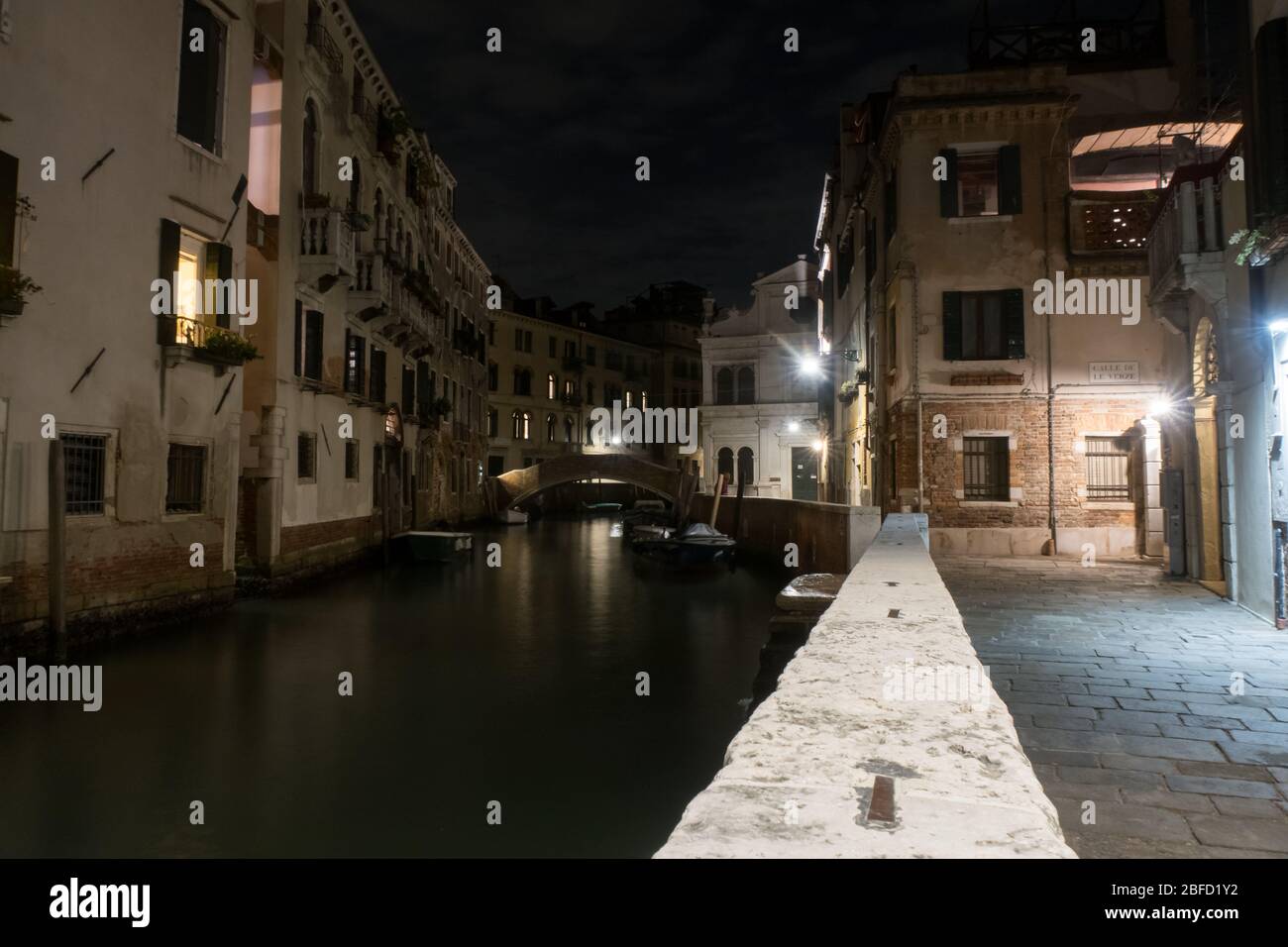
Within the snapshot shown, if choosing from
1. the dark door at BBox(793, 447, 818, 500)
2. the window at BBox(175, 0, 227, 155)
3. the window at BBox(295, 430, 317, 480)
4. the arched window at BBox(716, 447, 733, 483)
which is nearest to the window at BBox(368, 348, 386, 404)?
the window at BBox(295, 430, 317, 480)

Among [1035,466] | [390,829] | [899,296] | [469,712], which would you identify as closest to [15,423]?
[469,712]

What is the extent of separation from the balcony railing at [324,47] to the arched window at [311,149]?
107 centimetres

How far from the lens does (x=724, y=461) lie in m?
37.4

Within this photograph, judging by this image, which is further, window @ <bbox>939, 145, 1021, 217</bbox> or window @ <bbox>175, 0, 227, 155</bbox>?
window @ <bbox>939, 145, 1021, 217</bbox>

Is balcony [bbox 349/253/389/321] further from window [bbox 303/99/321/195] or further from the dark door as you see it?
the dark door

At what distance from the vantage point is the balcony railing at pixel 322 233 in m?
15.7

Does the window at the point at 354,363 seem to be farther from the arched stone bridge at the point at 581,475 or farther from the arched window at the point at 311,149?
the arched stone bridge at the point at 581,475

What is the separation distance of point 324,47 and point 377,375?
760cm

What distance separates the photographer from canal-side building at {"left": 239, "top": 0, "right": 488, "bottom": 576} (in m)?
14.8

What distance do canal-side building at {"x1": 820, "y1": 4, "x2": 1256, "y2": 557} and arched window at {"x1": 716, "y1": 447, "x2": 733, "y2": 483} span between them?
21.5 metres

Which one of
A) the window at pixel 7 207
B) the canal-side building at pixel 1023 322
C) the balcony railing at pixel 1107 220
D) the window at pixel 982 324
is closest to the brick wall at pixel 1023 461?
the canal-side building at pixel 1023 322

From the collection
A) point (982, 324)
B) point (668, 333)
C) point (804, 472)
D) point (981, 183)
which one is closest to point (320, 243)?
point (982, 324)

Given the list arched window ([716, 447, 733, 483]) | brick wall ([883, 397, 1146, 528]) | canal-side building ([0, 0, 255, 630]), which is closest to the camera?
canal-side building ([0, 0, 255, 630])
